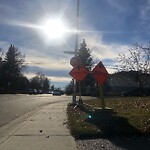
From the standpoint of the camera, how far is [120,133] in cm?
966

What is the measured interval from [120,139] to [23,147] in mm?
2299

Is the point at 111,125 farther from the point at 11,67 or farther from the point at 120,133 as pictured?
the point at 11,67

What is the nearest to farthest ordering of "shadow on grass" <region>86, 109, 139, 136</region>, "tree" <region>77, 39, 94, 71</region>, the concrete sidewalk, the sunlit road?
the concrete sidewalk → "shadow on grass" <region>86, 109, 139, 136</region> → the sunlit road → "tree" <region>77, 39, 94, 71</region>

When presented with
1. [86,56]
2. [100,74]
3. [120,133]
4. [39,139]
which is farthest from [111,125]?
[86,56]

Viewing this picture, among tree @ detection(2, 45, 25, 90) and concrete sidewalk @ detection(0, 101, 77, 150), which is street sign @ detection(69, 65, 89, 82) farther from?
tree @ detection(2, 45, 25, 90)

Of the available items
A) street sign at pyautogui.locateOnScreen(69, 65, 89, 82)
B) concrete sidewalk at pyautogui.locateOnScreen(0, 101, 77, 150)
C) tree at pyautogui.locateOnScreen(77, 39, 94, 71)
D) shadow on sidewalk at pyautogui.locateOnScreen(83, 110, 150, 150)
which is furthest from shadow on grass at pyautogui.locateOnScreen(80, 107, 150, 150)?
tree at pyautogui.locateOnScreen(77, 39, 94, 71)

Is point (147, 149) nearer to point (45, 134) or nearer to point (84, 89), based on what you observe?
point (45, 134)

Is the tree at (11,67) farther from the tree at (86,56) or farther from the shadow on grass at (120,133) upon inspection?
the shadow on grass at (120,133)

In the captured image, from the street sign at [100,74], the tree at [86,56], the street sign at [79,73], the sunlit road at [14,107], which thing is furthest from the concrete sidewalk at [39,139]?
the tree at [86,56]

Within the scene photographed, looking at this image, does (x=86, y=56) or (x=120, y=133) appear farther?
(x=86, y=56)

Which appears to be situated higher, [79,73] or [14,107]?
[79,73]

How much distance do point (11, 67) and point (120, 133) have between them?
341 feet

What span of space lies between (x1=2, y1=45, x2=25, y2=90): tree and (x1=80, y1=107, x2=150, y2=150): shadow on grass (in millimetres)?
95481

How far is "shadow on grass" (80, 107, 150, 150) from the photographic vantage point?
27.6ft
